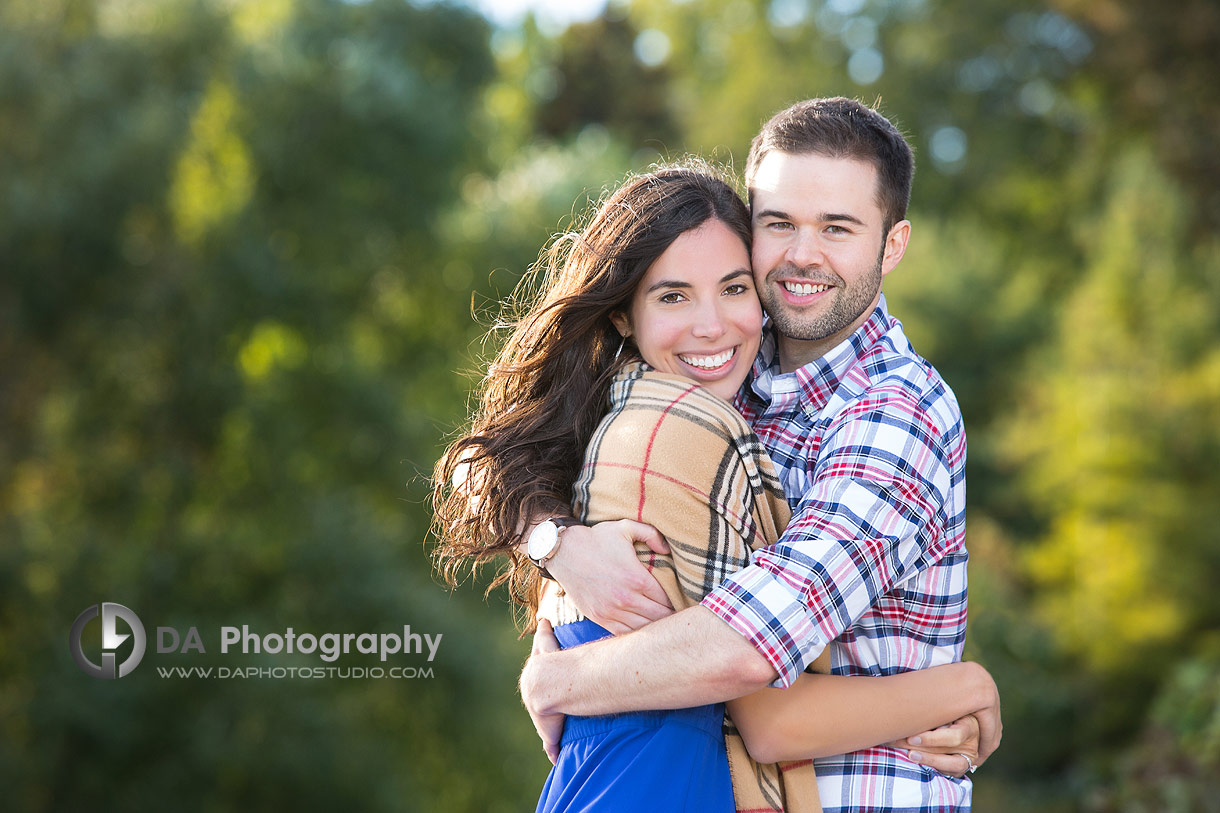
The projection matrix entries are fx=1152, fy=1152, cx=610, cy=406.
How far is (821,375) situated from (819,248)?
277mm

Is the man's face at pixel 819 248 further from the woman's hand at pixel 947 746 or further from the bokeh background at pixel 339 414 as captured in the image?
Answer: the bokeh background at pixel 339 414

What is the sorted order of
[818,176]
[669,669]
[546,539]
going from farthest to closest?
1. [818,176]
2. [546,539]
3. [669,669]

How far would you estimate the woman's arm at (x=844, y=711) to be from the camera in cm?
198

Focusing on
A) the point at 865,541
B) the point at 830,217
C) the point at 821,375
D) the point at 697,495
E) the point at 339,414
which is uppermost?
the point at 339,414

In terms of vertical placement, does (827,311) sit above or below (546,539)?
above

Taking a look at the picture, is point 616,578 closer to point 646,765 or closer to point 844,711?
point 646,765

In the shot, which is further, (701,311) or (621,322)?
(621,322)

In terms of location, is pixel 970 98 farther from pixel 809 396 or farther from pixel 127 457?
pixel 809 396

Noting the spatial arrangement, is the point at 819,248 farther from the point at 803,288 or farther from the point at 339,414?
the point at 339,414

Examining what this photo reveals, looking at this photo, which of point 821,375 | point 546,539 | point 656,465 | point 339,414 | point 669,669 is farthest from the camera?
point 339,414

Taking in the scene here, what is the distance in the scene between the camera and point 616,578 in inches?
76.7

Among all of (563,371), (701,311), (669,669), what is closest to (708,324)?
(701,311)

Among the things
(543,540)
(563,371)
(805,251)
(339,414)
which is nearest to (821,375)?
(805,251)

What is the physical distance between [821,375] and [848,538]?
47cm
